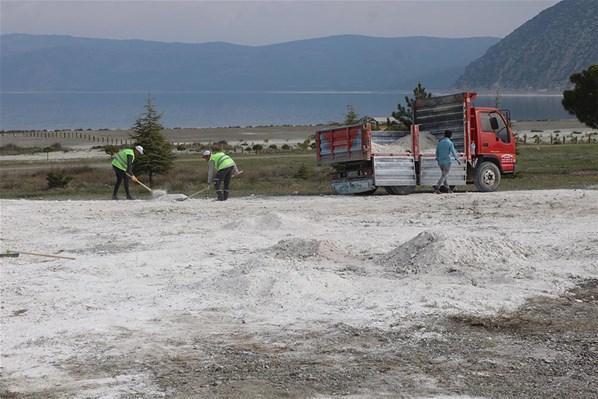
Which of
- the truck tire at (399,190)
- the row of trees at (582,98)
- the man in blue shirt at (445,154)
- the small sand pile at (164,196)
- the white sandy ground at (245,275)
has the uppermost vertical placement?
the row of trees at (582,98)

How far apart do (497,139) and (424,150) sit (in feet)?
7.09

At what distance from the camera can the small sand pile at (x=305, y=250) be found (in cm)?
1312

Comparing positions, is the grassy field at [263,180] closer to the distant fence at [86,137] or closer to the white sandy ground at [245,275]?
the white sandy ground at [245,275]

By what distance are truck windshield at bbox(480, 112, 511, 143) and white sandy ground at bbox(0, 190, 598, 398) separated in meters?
6.16

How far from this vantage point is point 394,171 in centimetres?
2391

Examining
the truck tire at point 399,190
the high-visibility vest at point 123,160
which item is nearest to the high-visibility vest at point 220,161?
the high-visibility vest at point 123,160

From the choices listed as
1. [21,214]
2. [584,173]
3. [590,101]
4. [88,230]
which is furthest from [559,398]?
[590,101]

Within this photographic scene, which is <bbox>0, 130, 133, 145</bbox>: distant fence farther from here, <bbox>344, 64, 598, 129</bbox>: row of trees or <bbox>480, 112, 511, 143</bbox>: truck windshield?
<bbox>480, 112, 511, 143</bbox>: truck windshield

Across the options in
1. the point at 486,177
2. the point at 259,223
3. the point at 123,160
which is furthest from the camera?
the point at 486,177

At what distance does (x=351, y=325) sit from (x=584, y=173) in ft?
79.8

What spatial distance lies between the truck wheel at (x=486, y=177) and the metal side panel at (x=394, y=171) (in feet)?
6.21

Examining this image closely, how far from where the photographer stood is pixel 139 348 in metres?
8.97

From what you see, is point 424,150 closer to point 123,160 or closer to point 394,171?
point 394,171

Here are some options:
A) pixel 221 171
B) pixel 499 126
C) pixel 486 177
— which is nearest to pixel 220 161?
pixel 221 171
